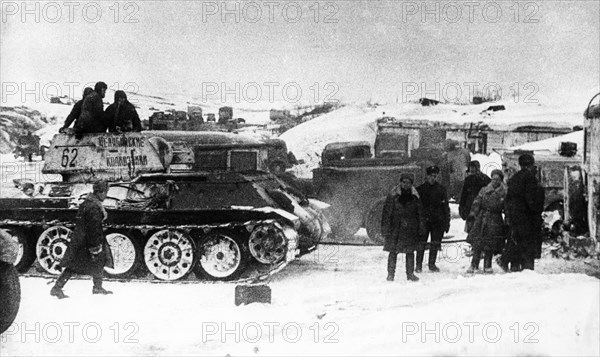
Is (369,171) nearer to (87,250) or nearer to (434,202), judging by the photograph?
(434,202)

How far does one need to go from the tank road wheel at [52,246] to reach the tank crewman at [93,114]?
3.27 ft

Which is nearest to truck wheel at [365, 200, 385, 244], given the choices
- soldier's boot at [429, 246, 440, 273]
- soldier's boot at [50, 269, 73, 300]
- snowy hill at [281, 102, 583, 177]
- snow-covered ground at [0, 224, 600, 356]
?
snowy hill at [281, 102, 583, 177]

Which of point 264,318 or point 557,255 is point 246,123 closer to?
point 264,318

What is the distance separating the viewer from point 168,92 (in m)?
7.04

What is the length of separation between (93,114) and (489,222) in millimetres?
3974

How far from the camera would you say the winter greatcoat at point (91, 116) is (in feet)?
22.2

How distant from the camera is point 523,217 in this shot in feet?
22.3

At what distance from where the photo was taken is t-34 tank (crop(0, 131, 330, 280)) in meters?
6.91

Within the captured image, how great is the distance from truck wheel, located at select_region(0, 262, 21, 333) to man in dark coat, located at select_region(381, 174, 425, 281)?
10.7 ft

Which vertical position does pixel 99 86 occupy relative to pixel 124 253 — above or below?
above

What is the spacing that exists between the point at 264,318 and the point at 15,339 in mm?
1998

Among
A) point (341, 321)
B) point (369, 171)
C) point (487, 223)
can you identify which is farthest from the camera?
point (369, 171)

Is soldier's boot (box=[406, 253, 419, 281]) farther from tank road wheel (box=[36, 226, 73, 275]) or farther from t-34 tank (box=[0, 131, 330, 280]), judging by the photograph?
tank road wheel (box=[36, 226, 73, 275])

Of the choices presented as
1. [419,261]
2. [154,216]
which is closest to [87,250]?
[154,216]
